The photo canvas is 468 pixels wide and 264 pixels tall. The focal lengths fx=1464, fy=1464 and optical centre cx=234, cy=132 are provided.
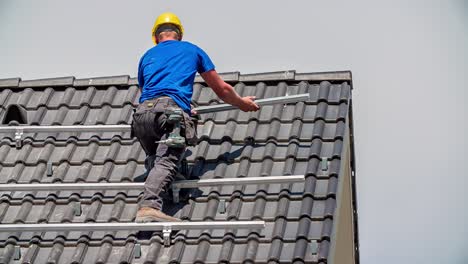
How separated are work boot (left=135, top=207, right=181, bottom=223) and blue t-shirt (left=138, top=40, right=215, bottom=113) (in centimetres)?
110

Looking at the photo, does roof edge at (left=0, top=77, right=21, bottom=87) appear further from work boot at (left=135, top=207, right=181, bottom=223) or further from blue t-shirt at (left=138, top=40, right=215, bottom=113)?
work boot at (left=135, top=207, right=181, bottom=223)

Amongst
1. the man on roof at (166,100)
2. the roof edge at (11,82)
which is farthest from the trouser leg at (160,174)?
the roof edge at (11,82)

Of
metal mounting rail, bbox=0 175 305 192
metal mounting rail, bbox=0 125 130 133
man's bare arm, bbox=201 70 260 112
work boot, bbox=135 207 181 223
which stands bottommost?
work boot, bbox=135 207 181 223

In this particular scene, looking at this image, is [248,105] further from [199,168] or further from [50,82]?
[50,82]

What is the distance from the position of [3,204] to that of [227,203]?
6.06 feet

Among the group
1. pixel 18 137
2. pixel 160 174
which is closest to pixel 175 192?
pixel 160 174

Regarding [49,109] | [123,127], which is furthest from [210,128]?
[49,109]

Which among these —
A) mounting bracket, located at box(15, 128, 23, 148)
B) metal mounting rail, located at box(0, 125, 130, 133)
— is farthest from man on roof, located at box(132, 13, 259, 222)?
mounting bracket, located at box(15, 128, 23, 148)

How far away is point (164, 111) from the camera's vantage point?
11.8m

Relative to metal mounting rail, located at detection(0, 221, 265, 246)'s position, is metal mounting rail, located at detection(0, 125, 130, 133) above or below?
above

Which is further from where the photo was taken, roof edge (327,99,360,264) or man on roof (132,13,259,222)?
roof edge (327,99,360,264)

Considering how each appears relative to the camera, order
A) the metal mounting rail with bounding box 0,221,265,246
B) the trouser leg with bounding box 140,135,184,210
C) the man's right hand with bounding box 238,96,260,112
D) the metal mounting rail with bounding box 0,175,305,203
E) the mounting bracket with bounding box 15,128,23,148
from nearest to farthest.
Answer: the metal mounting rail with bounding box 0,221,265,246 → the trouser leg with bounding box 140,135,184,210 → the metal mounting rail with bounding box 0,175,305,203 → the man's right hand with bounding box 238,96,260,112 → the mounting bracket with bounding box 15,128,23,148

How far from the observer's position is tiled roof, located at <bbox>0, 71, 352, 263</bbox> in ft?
36.1

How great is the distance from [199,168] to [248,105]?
0.68 m
